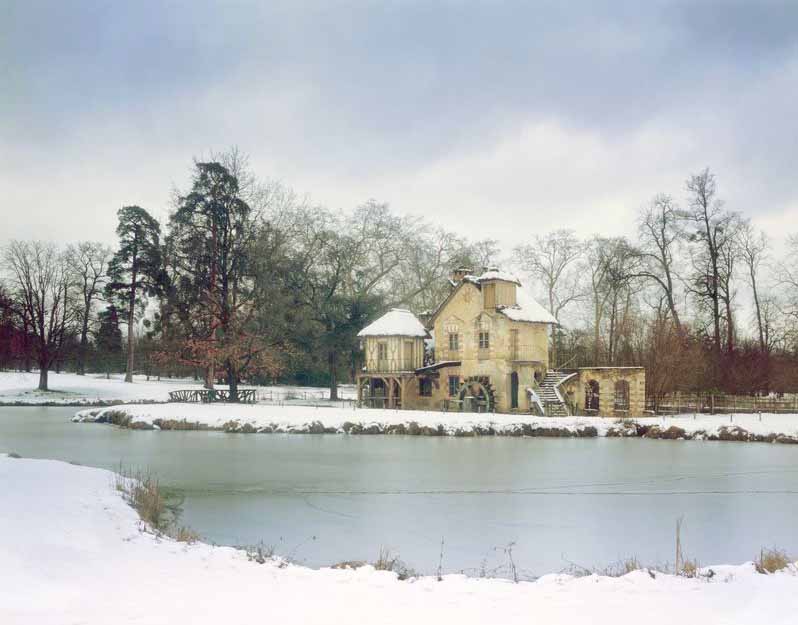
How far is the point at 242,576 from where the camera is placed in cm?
809

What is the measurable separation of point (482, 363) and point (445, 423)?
8738 millimetres

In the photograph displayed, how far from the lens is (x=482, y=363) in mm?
38094

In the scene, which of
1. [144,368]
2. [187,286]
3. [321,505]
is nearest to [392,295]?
[187,286]

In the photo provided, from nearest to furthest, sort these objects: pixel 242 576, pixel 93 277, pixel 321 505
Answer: pixel 242 576, pixel 321 505, pixel 93 277

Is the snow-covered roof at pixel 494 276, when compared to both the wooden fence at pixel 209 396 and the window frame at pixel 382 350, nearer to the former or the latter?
the window frame at pixel 382 350

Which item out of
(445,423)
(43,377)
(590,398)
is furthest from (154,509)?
(43,377)

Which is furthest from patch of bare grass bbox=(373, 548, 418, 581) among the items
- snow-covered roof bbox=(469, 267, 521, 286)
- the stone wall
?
snow-covered roof bbox=(469, 267, 521, 286)

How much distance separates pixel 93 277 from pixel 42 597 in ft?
184

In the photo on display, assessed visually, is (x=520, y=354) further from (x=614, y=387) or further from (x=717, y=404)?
(x=717, y=404)

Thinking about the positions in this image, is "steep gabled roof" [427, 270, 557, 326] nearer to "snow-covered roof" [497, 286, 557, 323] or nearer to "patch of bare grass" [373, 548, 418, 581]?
"snow-covered roof" [497, 286, 557, 323]

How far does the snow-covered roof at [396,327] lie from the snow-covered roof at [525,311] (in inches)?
224

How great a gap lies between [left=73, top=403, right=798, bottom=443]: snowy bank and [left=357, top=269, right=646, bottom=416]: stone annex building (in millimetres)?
Answer: 5206

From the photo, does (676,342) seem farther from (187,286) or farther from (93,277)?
(93,277)

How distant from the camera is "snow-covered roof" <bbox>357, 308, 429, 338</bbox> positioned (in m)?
40.4
